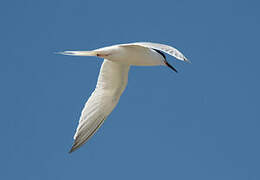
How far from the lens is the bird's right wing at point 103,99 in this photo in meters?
11.0

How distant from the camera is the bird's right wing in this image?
36.1ft

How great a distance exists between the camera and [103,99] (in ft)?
38.0

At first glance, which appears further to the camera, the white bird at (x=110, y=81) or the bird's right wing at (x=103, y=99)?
the bird's right wing at (x=103, y=99)

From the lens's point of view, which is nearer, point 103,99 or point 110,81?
point 110,81

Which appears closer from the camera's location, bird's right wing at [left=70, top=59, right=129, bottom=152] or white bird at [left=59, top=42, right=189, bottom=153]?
white bird at [left=59, top=42, right=189, bottom=153]

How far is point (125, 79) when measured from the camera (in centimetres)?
1143

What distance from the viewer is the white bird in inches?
392

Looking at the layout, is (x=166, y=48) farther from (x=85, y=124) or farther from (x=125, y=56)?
(x=85, y=124)

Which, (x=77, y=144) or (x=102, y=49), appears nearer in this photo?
(x=102, y=49)

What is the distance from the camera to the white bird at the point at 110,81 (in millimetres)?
9961

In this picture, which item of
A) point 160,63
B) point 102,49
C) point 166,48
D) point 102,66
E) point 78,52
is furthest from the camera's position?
point 102,66

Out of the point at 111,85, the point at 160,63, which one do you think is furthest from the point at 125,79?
the point at 160,63

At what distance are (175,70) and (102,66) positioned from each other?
1.57 m

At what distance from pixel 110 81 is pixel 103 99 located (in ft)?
1.38
